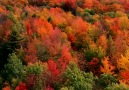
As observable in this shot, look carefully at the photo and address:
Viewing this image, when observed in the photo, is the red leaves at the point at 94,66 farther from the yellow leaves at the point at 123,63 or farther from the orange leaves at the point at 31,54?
the orange leaves at the point at 31,54

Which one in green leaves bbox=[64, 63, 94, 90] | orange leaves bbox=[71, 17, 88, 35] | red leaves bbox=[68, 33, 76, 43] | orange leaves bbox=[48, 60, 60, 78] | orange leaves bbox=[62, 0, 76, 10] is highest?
green leaves bbox=[64, 63, 94, 90]

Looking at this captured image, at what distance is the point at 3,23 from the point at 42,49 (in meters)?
17.1

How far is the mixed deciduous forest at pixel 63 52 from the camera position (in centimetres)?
6469

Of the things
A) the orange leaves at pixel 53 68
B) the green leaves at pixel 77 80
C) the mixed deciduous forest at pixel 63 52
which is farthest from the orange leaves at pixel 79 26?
the green leaves at pixel 77 80

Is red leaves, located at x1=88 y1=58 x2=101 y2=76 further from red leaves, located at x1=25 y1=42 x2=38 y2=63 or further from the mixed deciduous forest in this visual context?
red leaves, located at x1=25 y1=42 x2=38 y2=63

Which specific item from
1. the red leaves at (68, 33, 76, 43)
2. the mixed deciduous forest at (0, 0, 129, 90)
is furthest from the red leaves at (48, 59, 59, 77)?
the red leaves at (68, 33, 76, 43)

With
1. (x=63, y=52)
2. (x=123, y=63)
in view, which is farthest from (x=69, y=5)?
(x=123, y=63)

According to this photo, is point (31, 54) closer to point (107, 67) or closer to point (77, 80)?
point (107, 67)

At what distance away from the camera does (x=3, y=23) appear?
91375 mm

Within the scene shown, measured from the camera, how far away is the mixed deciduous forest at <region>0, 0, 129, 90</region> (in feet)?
212

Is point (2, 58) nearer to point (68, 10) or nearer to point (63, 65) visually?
point (63, 65)

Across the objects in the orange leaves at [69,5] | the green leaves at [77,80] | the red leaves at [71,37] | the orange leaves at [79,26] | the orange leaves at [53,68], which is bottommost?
the orange leaves at [69,5]

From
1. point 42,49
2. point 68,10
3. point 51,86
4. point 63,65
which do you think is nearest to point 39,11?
point 68,10

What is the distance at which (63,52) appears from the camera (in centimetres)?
7806
